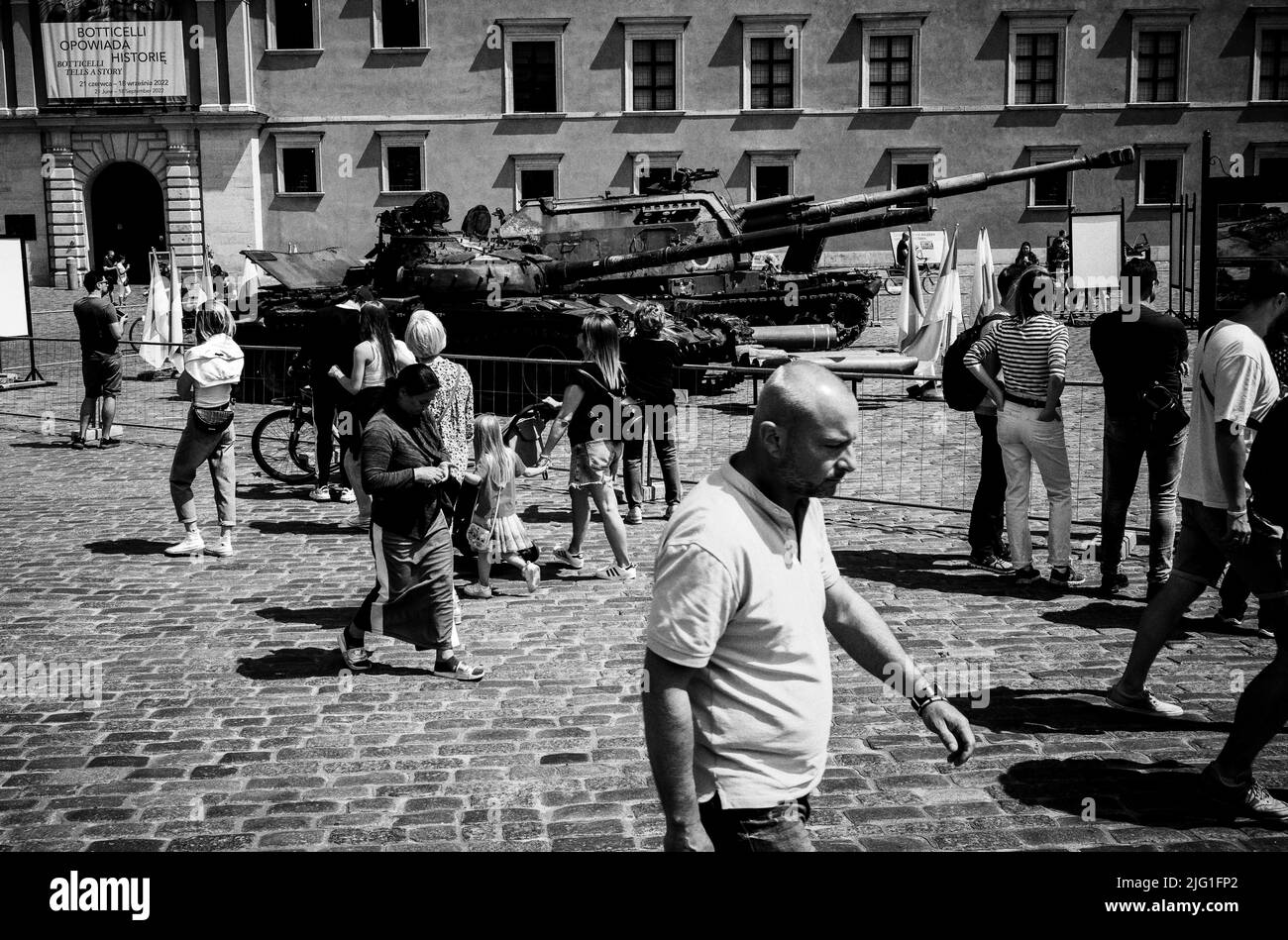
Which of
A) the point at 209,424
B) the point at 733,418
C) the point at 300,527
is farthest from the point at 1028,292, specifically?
the point at 733,418

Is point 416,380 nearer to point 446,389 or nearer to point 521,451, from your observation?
point 446,389

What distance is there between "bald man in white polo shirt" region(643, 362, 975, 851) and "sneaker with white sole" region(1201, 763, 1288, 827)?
2.47 meters

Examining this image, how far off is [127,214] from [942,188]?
3211cm

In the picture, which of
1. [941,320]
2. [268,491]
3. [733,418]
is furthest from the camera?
[941,320]

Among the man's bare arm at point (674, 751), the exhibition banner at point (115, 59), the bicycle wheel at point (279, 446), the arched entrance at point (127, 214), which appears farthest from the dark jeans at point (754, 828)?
the arched entrance at point (127, 214)

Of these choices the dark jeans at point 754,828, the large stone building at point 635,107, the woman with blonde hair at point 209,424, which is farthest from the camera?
the large stone building at point 635,107

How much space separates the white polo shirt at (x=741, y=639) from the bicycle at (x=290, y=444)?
8.77 meters

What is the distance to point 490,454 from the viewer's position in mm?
8547

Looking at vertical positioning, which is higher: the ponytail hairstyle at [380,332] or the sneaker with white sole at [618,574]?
the ponytail hairstyle at [380,332]

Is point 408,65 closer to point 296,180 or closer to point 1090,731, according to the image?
point 296,180

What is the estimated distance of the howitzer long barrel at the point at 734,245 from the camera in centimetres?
1794

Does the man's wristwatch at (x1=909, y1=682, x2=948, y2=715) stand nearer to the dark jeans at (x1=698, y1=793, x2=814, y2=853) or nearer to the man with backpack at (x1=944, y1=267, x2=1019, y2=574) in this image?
the dark jeans at (x1=698, y1=793, x2=814, y2=853)

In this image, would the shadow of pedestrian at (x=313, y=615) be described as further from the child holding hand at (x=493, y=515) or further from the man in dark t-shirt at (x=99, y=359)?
the man in dark t-shirt at (x=99, y=359)
